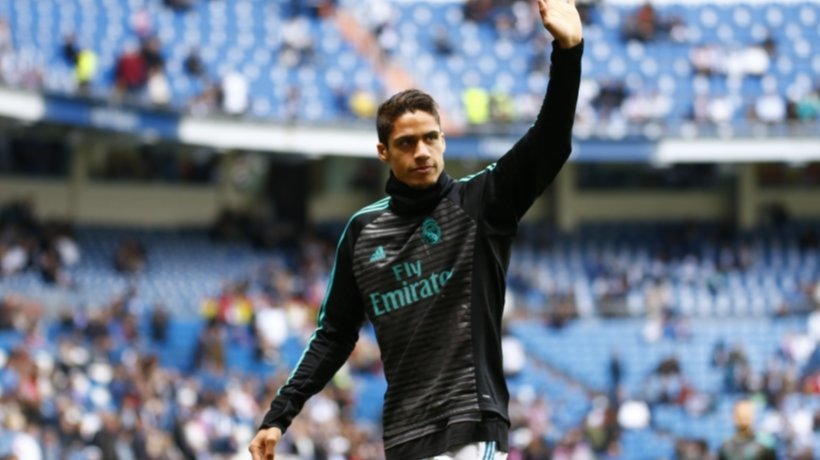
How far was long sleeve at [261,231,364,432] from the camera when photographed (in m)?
4.99

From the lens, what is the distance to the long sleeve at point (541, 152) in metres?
4.45

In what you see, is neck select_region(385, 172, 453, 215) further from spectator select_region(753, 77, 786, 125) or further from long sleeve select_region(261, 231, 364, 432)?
spectator select_region(753, 77, 786, 125)

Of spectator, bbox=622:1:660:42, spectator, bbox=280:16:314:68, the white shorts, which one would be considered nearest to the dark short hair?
the white shorts

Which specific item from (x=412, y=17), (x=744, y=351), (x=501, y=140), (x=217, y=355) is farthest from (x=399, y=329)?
(x=412, y=17)

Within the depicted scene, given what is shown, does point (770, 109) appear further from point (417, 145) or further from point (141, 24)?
point (417, 145)

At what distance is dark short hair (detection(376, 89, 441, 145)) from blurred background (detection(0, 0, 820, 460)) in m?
13.0

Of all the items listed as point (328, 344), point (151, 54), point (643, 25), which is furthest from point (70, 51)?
point (328, 344)

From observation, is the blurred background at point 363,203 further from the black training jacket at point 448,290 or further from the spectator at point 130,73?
the black training jacket at point 448,290

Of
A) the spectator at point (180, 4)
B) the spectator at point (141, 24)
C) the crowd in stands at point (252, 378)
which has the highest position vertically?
the spectator at point (180, 4)

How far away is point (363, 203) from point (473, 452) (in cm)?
2733

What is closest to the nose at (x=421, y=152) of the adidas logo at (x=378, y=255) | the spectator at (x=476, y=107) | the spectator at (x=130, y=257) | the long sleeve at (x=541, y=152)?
the long sleeve at (x=541, y=152)

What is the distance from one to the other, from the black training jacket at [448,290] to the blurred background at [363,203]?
12.9 meters

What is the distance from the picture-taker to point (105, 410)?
1803cm

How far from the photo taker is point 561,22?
437 centimetres
